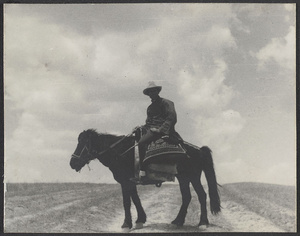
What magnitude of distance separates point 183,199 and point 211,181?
825 mm

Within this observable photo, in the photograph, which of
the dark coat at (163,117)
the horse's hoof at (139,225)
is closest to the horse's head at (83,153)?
the dark coat at (163,117)

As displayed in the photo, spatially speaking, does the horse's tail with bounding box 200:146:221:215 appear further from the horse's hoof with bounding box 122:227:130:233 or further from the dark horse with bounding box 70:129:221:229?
the horse's hoof with bounding box 122:227:130:233

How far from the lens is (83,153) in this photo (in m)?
11.1

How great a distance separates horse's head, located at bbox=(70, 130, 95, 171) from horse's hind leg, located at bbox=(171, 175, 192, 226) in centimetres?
213

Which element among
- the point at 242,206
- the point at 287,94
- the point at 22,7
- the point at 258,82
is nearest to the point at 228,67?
the point at 258,82

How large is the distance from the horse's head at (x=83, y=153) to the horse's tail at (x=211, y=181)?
8.64 ft

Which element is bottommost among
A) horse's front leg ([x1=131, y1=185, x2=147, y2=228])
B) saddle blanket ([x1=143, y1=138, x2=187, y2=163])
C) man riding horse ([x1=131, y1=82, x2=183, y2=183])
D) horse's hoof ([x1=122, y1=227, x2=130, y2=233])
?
horse's hoof ([x1=122, y1=227, x2=130, y2=233])

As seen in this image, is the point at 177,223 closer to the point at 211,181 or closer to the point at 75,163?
the point at 211,181

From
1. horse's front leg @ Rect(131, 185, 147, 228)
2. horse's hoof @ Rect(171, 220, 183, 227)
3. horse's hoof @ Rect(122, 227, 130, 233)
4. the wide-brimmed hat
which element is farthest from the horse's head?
horse's hoof @ Rect(171, 220, 183, 227)

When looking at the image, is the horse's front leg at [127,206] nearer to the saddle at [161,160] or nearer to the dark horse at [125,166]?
the dark horse at [125,166]

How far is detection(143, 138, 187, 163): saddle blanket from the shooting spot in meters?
10.8

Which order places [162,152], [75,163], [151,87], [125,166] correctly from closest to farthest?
[162,152] < [75,163] < [125,166] < [151,87]

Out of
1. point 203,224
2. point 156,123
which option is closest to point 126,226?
point 203,224

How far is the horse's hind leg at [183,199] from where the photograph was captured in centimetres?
1101
